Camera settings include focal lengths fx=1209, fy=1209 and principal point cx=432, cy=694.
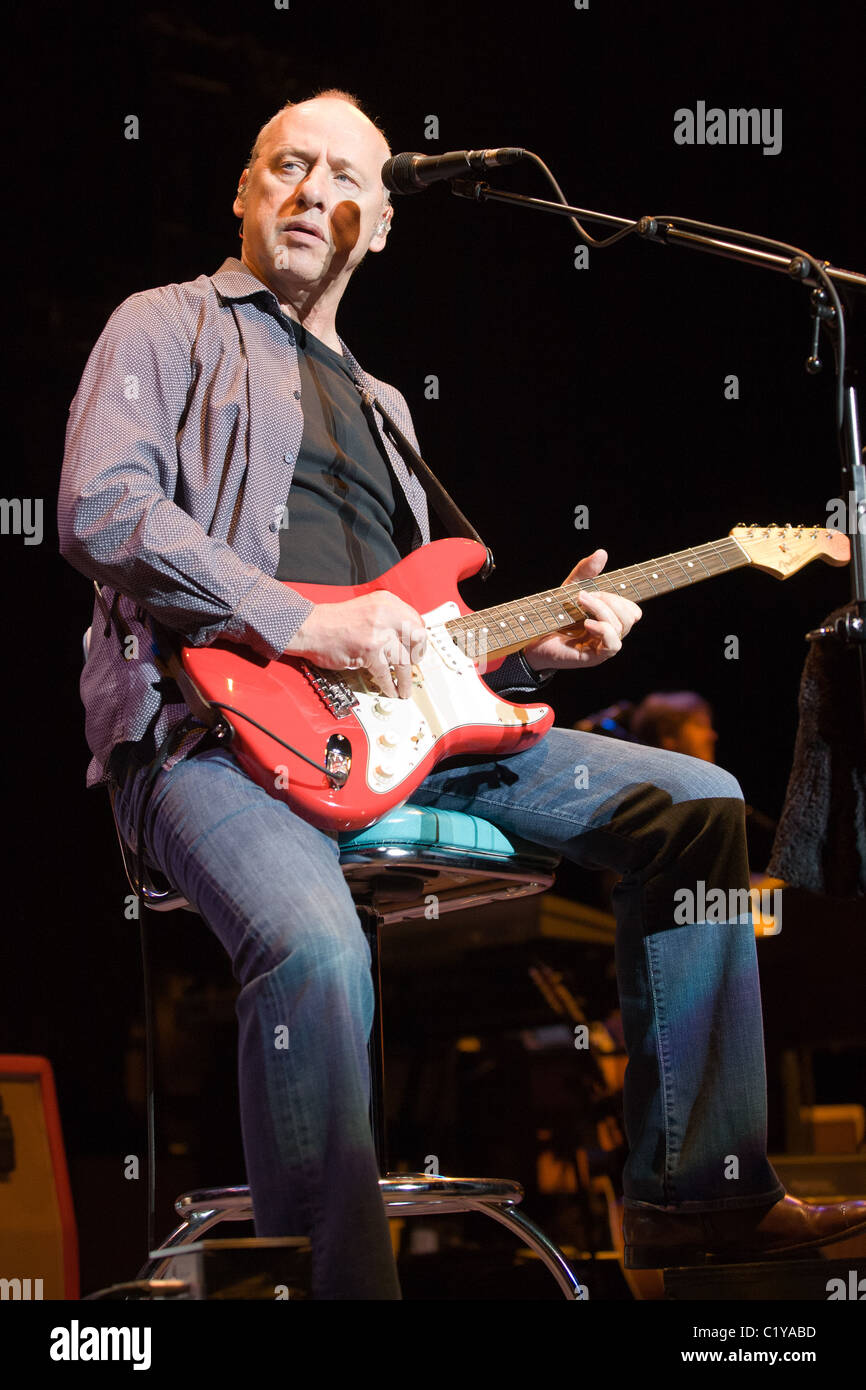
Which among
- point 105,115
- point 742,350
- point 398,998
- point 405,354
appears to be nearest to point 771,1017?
point 398,998

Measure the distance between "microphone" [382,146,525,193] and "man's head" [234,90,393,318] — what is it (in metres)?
0.29

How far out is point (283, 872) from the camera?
178cm

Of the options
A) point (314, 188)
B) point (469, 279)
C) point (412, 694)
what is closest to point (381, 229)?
point (314, 188)

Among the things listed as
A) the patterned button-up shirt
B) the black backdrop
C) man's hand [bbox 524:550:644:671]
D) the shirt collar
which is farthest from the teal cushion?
the black backdrop

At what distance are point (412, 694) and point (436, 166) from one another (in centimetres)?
100

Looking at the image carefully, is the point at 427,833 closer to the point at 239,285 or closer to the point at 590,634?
the point at 590,634

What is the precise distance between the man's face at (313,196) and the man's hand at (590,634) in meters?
0.87

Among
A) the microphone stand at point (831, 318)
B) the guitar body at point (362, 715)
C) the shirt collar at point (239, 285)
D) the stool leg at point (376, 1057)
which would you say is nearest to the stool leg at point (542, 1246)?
the stool leg at point (376, 1057)

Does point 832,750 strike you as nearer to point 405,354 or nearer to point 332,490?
point 332,490

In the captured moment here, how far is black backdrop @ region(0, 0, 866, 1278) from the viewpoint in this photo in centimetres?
391

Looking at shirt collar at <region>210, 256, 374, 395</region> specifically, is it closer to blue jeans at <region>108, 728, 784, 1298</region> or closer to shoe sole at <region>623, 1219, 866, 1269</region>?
blue jeans at <region>108, 728, 784, 1298</region>

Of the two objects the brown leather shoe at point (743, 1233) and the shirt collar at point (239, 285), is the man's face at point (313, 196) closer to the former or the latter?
the shirt collar at point (239, 285)

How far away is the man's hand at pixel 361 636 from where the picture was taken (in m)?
2.04

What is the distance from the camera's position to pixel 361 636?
6.71 ft
